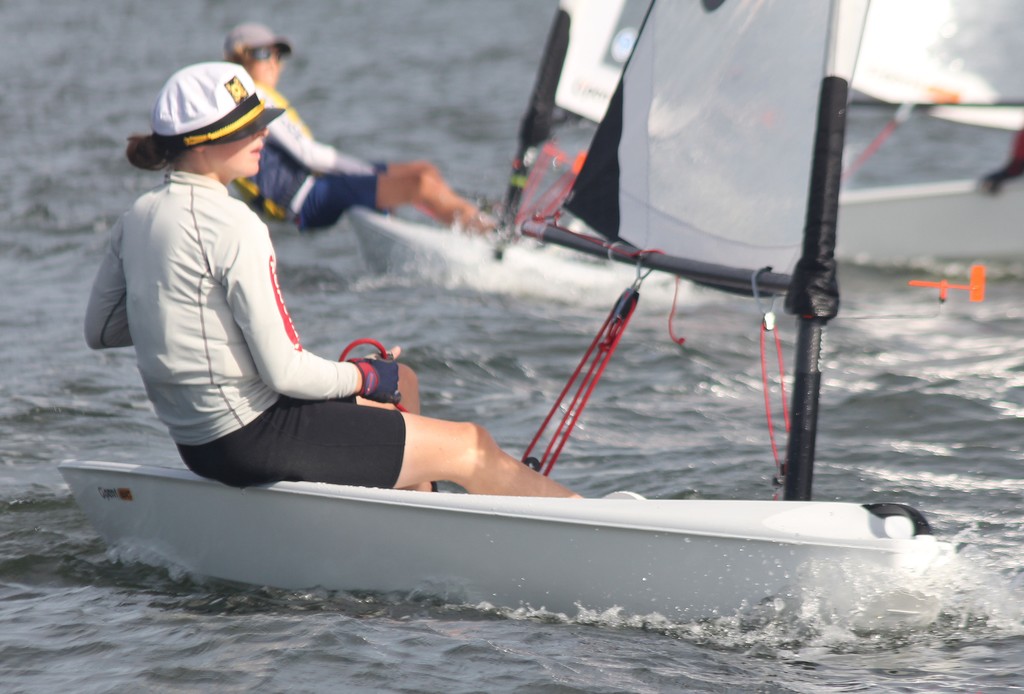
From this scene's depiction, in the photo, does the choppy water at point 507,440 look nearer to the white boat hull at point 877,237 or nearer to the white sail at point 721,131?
the white boat hull at point 877,237

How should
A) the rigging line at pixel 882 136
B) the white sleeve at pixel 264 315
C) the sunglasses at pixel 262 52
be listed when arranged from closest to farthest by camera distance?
the white sleeve at pixel 264 315
the sunglasses at pixel 262 52
the rigging line at pixel 882 136

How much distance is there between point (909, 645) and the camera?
2.63 m

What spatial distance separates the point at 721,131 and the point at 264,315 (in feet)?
3.95

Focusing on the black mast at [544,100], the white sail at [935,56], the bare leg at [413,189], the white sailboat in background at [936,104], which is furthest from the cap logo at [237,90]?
the white sail at [935,56]

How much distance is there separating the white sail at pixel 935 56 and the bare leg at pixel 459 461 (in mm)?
3784

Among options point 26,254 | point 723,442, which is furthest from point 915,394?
point 26,254

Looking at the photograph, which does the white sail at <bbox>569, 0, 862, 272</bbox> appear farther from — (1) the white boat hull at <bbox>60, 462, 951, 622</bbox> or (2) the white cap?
(2) the white cap

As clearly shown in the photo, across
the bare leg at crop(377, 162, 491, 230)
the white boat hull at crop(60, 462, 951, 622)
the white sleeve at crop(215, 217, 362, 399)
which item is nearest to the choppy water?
the white boat hull at crop(60, 462, 951, 622)

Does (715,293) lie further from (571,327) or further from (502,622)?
(502,622)

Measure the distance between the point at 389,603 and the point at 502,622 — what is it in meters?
0.26

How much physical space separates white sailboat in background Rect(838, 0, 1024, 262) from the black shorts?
3.86 m

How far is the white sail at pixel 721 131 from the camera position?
3.03 meters

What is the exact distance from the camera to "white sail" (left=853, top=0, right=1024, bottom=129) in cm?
589

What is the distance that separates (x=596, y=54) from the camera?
20.7ft
